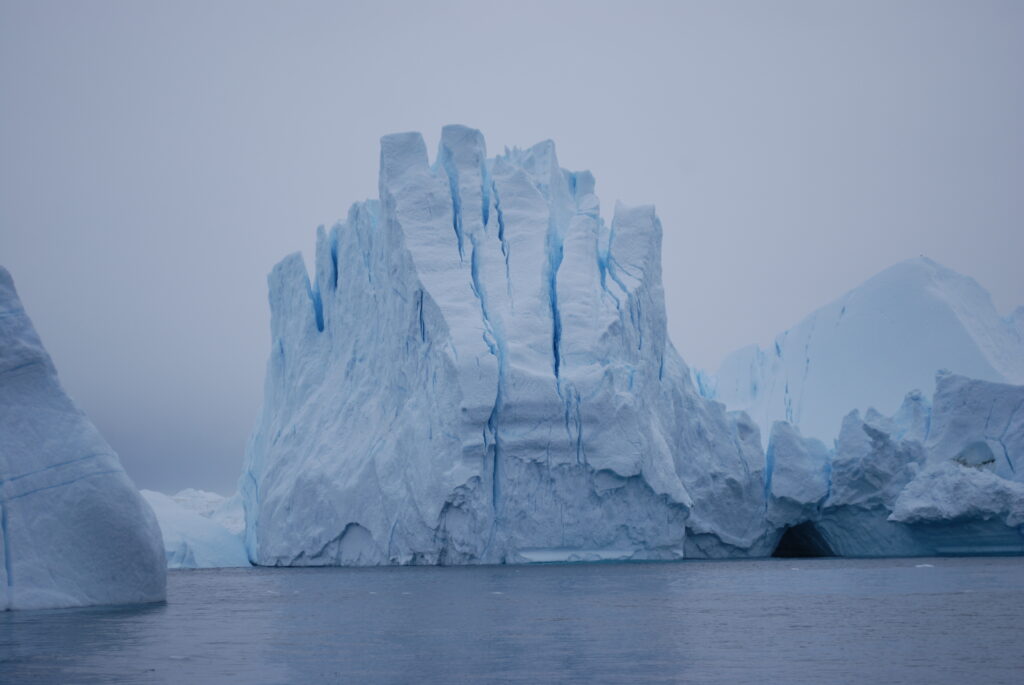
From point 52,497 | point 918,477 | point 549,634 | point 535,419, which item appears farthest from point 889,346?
point 52,497

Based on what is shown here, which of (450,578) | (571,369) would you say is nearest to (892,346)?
(571,369)

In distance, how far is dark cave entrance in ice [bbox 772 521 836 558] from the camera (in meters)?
25.0

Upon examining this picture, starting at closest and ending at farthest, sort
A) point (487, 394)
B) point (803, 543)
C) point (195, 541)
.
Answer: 1. point (487, 394)
2. point (195, 541)
3. point (803, 543)

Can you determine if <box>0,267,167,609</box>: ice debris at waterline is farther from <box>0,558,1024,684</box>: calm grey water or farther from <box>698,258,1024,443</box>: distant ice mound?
<box>698,258,1024,443</box>: distant ice mound

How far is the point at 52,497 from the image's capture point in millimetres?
9008

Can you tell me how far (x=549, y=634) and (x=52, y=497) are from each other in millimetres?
4099

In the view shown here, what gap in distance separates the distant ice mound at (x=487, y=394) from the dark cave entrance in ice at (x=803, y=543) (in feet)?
7.12

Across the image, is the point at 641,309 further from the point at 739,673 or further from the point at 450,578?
the point at 739,673

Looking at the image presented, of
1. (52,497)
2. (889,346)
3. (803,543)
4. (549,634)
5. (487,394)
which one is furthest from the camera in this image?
(803,543)

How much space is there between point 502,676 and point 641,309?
1610 cm

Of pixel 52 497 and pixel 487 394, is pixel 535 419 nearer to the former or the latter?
pixel 487 394

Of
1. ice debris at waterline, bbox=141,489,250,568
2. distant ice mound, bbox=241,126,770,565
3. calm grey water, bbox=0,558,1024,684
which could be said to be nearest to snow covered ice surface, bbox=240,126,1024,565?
distant ice mound, bbox=241,126,770,565

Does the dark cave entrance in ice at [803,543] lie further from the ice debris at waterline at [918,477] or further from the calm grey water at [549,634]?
the calm grey water at [549,634]

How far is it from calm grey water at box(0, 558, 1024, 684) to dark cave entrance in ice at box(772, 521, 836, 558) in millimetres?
10980
